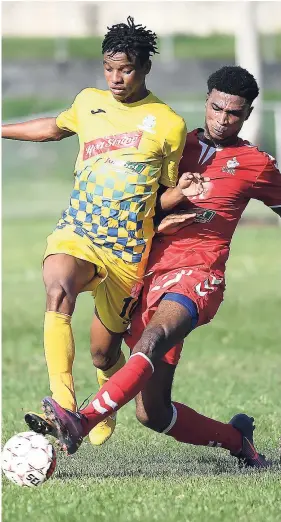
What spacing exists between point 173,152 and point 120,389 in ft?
4.99

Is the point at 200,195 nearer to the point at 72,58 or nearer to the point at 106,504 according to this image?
the point at 106,504

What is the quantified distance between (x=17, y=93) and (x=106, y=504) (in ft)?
133

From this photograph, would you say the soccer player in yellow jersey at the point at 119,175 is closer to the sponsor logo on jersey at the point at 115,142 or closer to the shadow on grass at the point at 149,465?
the sponsor logo on jersey at the point at 115,142

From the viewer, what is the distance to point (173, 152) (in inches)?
295

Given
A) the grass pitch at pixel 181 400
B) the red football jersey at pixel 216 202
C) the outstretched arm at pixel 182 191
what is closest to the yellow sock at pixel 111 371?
the grass pitch at pixel 181 400

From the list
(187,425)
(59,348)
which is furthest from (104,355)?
(59,348)

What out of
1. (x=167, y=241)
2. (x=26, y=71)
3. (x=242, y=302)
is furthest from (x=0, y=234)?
(x=26, y=71)

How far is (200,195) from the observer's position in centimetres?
760

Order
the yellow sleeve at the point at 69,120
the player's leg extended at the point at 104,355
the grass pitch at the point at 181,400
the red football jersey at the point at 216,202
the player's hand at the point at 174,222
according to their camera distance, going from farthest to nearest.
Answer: the player's leg extended at the point at 104,355 < the yellow sleeve at the point at 69,120 < the red football jersey at the point at 216,202 < the player's hand at the point at 174,222 < the grass pitch at the point at 181,400

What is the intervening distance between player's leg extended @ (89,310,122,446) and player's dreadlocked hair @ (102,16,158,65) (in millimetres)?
1645

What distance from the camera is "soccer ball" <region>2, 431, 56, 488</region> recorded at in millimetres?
6750

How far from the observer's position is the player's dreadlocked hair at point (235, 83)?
7.55 meters

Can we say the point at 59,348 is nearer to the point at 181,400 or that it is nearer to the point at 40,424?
the point at 40,424

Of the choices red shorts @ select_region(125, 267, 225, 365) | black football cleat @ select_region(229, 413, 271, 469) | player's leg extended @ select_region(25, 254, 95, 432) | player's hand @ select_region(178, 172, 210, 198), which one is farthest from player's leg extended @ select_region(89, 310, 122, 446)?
player's hand @ select_region(178, 172, 210, 198)
